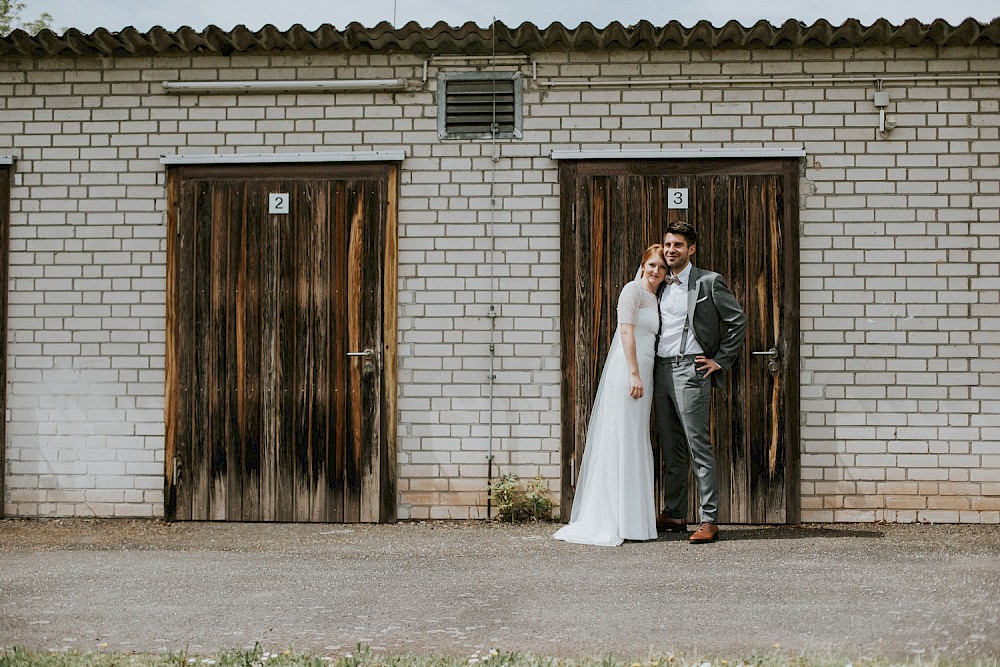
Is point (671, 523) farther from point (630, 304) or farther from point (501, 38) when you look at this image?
point (501, 38)

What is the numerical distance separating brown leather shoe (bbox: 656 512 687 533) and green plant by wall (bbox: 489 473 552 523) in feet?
2.59

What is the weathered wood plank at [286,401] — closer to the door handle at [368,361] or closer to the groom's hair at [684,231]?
the door handle at [368,361]

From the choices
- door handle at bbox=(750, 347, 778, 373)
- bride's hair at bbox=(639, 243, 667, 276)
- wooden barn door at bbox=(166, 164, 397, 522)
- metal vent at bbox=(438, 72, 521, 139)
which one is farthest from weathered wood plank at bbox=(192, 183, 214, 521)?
door handle at bbox=(750, 347, 778, 373)

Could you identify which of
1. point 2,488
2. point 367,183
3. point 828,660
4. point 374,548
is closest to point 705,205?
point 367,183

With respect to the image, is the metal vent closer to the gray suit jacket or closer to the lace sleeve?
the lace sleeve

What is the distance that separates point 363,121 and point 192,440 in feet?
8.16

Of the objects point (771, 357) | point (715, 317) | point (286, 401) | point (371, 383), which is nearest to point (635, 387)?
point (715, 317)

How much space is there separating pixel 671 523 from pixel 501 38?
3382 mm

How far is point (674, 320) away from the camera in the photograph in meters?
6.36

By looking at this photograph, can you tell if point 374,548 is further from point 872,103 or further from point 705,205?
point 872,103

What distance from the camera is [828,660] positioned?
3.74 metres

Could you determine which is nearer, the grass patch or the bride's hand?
the grass patch

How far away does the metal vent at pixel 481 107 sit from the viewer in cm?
700

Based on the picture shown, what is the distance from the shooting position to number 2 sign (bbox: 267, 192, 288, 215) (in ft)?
23.0
